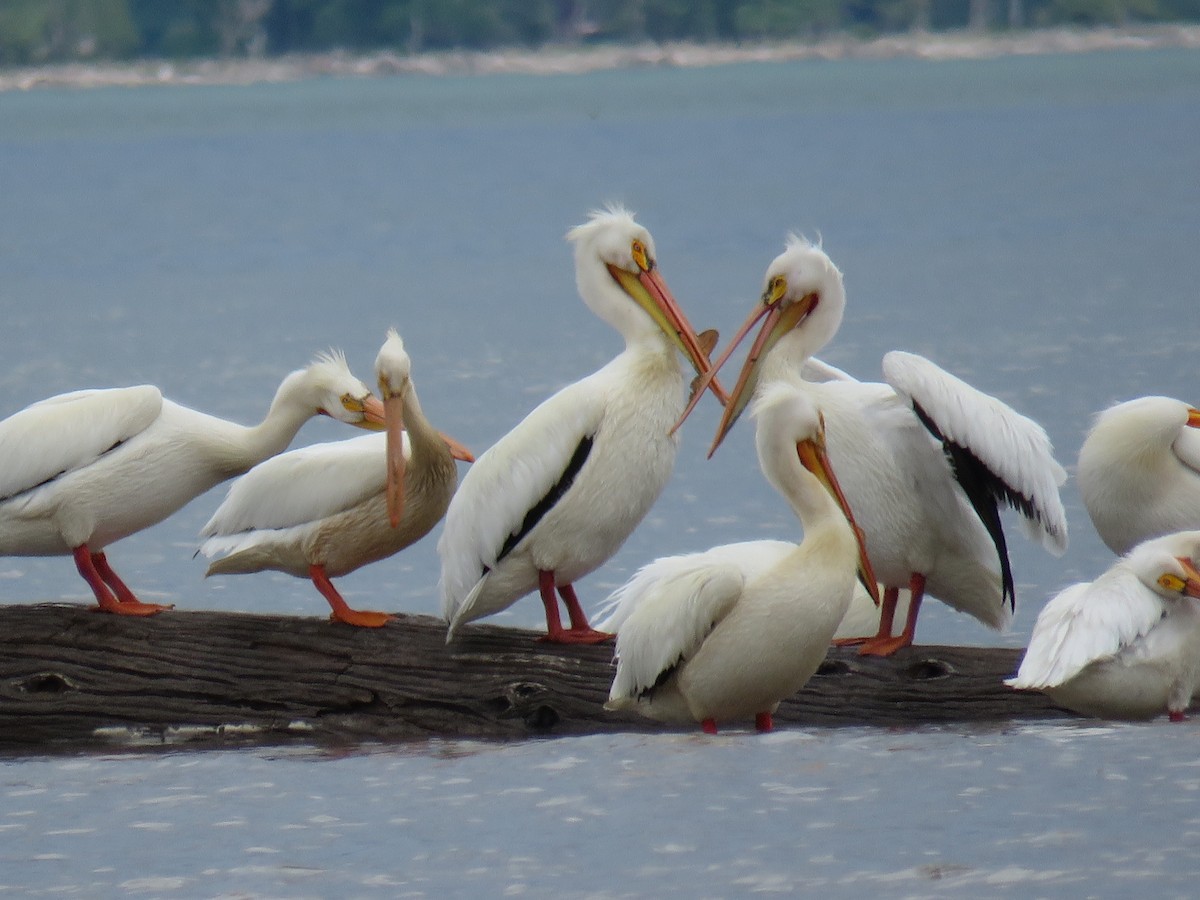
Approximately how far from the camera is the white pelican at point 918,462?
4.58 m

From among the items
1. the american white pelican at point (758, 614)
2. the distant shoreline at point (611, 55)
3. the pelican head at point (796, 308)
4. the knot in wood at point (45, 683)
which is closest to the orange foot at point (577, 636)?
the american white pelican at point (758, 614)

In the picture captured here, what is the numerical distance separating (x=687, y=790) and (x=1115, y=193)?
23.2 metres

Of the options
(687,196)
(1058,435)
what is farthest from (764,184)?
(1058,435)

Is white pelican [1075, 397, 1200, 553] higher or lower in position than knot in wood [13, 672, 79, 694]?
higher

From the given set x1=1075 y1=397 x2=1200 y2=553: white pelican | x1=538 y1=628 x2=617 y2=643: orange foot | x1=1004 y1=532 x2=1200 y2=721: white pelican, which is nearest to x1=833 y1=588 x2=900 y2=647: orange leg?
x1=1004 y1=532 x2=1200 y2=721: white pelican

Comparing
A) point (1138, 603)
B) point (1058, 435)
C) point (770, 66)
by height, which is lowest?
point (770, 66)

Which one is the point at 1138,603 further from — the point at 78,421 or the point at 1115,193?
the point at 1115,193

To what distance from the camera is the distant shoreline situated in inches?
2852

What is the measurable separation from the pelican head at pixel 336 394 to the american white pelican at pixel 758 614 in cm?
88

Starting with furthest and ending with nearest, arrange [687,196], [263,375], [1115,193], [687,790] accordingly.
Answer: [687,196]
[1115,193]
[263,375]
[687,790]

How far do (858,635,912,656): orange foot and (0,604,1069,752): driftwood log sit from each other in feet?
0.26

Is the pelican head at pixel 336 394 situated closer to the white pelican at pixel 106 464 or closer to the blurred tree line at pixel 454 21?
the white pelican at pixel 106 464

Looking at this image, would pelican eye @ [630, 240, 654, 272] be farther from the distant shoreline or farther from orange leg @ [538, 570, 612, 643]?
the distant shoreline

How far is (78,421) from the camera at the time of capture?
15.4ft
